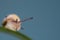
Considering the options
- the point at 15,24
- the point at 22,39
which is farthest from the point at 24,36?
the point at 15,24

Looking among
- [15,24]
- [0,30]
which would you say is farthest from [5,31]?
[15,24]

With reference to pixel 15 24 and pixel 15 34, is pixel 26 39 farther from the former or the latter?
pixel 15 24

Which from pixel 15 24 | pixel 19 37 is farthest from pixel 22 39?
pixel 15 24

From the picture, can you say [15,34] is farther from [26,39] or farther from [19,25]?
[19,25]

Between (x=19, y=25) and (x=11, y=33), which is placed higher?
(x=19, y=25)

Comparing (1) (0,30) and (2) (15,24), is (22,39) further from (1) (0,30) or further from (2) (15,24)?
(2) (15,24)

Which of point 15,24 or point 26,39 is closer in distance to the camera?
point 26,39

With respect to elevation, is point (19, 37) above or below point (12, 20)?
below

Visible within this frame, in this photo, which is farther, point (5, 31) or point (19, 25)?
point (19, 25)
